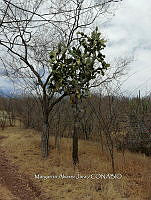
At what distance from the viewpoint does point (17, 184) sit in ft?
23.7

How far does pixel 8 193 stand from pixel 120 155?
4.80 metres

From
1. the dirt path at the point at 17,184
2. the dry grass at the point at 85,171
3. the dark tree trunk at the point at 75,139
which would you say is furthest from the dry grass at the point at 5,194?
the dark tree trunk at the point at 75,139

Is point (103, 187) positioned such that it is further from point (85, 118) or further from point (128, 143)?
point (85, 118)

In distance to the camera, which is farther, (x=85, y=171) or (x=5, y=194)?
(x=85, y=171)

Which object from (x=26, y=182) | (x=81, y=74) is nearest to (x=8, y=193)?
(x=26, y=182)

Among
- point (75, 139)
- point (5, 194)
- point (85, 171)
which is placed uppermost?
point (75, 139)

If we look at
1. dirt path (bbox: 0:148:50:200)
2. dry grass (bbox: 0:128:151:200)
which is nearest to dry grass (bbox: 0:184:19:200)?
dirt path (bbox: 0:148:50:200)

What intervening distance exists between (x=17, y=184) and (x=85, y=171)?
2127 mm

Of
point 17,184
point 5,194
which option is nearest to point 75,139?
point 17,184

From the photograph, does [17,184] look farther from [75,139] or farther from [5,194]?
[75,139]

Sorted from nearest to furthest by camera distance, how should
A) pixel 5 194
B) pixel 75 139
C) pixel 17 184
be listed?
pixel 5 194 → pixel 17 184 → pixel 75 139

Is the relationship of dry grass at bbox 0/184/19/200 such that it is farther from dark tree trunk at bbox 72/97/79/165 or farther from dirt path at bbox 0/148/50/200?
dark tree trunk at bbox 72/97/79/165

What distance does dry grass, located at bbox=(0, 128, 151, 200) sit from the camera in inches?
247

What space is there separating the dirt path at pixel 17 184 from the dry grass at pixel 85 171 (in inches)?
9.1
